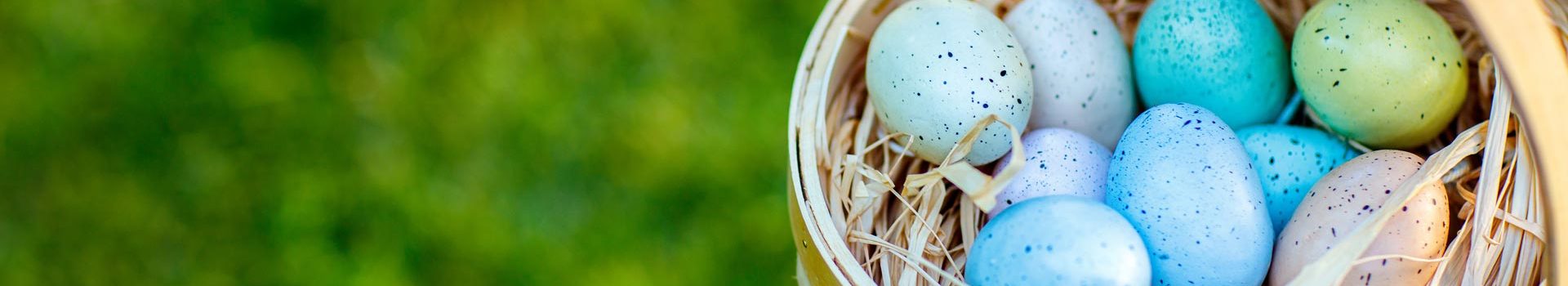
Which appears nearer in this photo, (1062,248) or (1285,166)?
(1062,248)

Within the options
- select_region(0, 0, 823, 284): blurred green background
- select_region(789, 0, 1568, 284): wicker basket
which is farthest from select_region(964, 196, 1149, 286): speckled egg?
select_region(0, 0, 823, 284): blurred green background

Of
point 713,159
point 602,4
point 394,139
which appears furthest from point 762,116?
point 394,139

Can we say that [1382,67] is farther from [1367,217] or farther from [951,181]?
[951,181]

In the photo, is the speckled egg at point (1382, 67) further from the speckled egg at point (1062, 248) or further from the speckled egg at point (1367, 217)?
the speckled egg at point (1062, 248)

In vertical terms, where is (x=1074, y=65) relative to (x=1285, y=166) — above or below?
above

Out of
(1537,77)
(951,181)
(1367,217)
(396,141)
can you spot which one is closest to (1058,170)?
(951,181)

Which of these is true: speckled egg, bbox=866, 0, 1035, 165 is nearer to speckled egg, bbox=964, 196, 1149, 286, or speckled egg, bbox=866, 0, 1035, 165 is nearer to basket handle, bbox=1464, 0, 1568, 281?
speckled egg, bbox=964, 196, 1149, 286

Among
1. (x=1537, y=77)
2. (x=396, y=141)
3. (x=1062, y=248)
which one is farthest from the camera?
(x=396, y=141)
